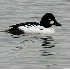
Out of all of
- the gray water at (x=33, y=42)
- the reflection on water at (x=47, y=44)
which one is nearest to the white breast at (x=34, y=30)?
the gray water at (x=33, y=42)

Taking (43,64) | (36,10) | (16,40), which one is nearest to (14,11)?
(36,10)

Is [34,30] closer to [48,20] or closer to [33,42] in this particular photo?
[48,20]

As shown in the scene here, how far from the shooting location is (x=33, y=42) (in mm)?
15383

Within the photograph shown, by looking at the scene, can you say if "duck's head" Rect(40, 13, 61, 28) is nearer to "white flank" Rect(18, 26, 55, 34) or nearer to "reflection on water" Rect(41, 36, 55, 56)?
"white flank" Rect(18, 26, 55, 34)

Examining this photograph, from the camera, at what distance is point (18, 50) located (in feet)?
46.2

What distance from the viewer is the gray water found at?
496 inches

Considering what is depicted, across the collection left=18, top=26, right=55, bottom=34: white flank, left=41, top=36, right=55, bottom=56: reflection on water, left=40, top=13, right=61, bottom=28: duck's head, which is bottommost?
left=41, top=36, right=55, bottom=56: reflection on water

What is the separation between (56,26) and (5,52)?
5.26 m

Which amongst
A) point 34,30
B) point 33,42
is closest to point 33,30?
point 34,30

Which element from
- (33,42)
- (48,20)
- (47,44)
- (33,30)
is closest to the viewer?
(47,44)

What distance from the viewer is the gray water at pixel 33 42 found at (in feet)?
41.3

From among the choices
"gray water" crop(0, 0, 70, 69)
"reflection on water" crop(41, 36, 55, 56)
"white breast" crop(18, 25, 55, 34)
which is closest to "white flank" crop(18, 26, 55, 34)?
"white breast" crop(18, 25, 55, 34)

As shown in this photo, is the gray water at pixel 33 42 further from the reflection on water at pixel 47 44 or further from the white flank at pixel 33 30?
the white flank at pixel 33 30

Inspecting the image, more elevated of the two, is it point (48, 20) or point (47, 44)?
point (48, 20)
